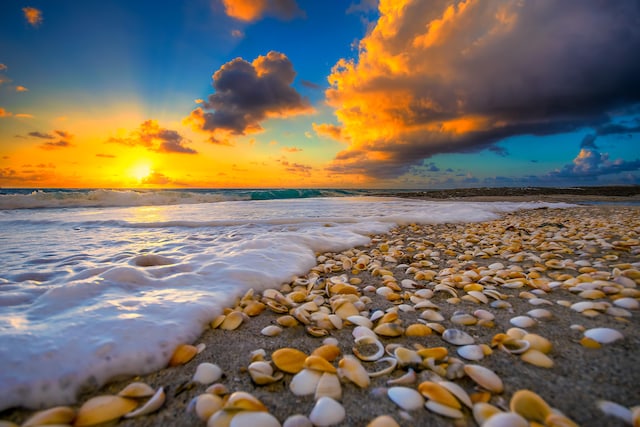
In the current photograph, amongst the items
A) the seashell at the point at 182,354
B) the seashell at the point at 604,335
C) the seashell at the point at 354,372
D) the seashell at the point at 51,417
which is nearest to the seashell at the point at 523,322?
the seashell at the point at 604,335

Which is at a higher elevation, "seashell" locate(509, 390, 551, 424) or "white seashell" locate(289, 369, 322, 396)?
"seashell" locate(509, 390, 551, 424)

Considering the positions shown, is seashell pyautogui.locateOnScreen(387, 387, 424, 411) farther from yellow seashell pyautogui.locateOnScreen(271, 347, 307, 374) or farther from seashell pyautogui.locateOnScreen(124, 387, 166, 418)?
seashell pyautogui.locateOnScreen(124, 387, 166, 418)

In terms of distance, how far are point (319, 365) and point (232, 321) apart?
77 cm

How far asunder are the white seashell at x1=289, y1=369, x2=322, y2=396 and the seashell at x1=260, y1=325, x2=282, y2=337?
0.44 metres

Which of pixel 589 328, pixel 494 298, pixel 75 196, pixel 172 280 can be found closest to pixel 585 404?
pixel 589 328

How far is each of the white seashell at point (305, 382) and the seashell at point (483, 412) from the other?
589 mm

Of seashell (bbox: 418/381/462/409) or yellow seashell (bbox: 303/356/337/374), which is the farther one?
yellow seashell (bbox: 303/356/337/374)

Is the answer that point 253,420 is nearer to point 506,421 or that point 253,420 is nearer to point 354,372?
point 354,372

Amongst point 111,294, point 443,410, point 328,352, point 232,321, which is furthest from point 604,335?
point 111,294

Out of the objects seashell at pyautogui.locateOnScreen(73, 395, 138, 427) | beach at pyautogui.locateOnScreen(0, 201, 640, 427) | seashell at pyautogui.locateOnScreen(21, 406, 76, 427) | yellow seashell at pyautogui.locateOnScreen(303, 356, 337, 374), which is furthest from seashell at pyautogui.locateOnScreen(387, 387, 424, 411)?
seashell at pyautogui.locateOnScreen(21, 406, 76, 427)

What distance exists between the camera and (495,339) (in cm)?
142

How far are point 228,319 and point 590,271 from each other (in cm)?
291

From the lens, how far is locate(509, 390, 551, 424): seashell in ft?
3.13

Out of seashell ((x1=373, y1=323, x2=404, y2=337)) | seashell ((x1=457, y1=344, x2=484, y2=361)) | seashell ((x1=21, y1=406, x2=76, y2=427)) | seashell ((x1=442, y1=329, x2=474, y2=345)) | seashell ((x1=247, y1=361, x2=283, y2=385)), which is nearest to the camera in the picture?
seashell ((x1=21, y1=406, x2=76, y2=427))
